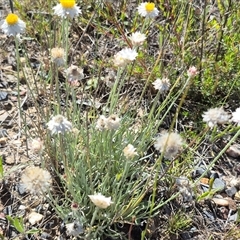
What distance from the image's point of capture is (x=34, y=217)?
167 centimetres

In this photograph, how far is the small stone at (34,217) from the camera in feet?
5.45

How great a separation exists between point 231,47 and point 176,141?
114 cm

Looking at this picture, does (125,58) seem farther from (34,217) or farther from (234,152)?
(234,152)

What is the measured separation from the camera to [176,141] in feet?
3.90

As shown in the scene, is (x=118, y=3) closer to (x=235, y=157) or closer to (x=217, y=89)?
(x=217, y=89)

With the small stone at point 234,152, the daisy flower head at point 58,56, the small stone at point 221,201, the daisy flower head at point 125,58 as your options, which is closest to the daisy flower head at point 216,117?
the daisy flower head at point 125,58

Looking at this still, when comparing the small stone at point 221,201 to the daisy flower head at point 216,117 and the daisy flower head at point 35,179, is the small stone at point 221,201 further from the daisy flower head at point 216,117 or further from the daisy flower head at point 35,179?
the daisy flower head at point 35,179

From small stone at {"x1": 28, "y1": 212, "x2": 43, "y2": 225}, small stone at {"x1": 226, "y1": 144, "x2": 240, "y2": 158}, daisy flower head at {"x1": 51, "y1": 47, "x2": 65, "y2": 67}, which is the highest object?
daisy flower head at {"x1": 51, "y1": 47, "x2": 65, "y2": 67}

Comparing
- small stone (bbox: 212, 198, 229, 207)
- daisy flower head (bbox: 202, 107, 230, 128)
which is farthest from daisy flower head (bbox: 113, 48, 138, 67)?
small stone (bbox: 212, 198, 229, 207)

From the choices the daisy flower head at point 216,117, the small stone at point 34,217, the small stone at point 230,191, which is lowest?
the small stone at point 34,217

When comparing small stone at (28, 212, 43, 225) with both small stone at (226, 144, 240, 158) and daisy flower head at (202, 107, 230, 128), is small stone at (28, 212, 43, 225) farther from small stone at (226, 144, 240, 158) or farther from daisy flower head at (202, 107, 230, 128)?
small stone at (226, 144, 240, 158)

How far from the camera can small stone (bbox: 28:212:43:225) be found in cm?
166

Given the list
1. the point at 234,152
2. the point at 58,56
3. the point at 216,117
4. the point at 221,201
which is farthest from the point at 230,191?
the point at 58,56

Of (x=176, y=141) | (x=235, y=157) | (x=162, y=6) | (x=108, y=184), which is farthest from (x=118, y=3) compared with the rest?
(x=176, y=141)
